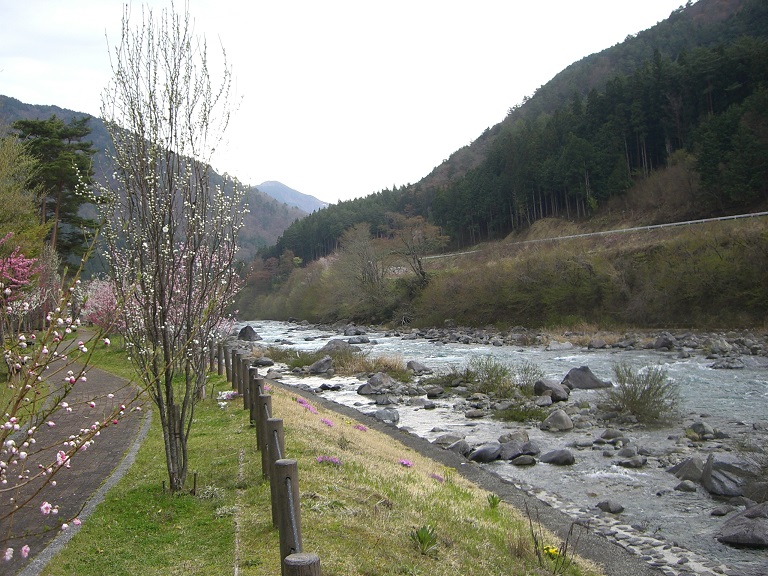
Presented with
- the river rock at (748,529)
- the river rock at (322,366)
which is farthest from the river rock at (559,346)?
the river rock at (748,529)

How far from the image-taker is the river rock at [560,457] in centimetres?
1248

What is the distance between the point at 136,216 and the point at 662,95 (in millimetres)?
66415

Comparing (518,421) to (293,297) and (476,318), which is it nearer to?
(476,318)

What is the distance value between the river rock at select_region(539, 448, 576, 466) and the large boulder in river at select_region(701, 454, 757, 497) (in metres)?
2.56

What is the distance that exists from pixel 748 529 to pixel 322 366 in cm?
2174

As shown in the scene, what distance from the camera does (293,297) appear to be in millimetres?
79125

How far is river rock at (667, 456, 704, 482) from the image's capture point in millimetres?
10875

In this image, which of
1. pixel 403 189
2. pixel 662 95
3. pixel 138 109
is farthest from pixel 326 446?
pixel 403 189

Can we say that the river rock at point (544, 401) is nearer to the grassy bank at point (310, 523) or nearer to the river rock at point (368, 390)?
the river rock at point (368, 390)

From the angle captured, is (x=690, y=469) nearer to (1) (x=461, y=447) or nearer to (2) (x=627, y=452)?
(2) (x=627, y=452)

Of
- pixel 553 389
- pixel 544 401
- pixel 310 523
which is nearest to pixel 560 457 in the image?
pixel 544 401

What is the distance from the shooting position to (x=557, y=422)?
15477mm

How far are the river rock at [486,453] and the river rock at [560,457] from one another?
3.24 ft

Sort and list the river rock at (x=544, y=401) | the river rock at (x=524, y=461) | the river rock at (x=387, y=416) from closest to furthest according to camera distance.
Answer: the river rock at (x=524, y=461)
the river rock at (x=387, y=416)
the river rock at (x=544, y=401)
